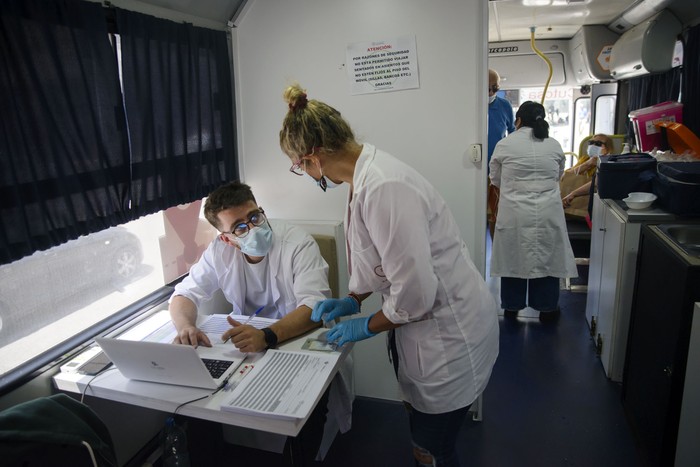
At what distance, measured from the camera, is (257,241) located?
76.1 inches

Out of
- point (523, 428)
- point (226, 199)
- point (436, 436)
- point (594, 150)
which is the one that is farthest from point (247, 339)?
point (594, 150)

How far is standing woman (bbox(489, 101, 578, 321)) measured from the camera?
128 inches

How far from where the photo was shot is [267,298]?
7.04 ft

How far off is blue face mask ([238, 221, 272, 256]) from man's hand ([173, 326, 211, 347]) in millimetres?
387

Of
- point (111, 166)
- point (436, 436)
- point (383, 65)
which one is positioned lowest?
point (436, 436)

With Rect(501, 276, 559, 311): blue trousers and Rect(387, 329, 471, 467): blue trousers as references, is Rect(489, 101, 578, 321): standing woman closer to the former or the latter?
Rect(501, 276, 559, 311): blue trousers

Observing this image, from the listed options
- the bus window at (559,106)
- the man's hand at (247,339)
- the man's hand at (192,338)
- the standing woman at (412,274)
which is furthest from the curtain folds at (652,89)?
the man's hand at (192,338)

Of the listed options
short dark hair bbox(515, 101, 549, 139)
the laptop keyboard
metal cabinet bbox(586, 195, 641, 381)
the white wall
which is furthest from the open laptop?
short dark hair bbox(515, 101, 549, 139)

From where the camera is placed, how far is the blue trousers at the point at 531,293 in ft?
11.2

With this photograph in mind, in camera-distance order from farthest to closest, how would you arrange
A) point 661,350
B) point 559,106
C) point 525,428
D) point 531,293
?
1. point 559,106
2. point 531,293
3. point 525,428
4. point 661,350

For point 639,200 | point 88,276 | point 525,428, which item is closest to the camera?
point 88,276

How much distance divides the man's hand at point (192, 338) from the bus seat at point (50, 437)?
0.55 meters

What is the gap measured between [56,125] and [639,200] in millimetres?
2757

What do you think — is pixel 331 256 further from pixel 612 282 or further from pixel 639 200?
pixel 639 200
